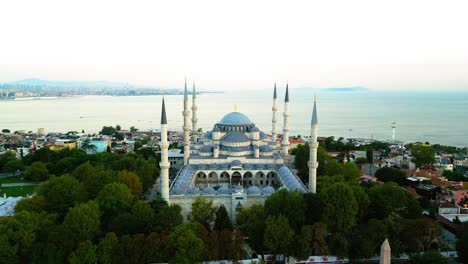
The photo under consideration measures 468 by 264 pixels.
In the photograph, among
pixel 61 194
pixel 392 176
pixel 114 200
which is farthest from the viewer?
pixel 392 176

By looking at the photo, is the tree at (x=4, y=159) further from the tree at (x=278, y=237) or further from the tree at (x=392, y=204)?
the tree at (x=392, y=204)

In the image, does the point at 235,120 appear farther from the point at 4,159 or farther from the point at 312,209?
the point at 4,159

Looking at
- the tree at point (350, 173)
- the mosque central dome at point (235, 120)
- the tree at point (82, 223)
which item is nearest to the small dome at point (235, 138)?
the mosque central dome at point (235, 120)

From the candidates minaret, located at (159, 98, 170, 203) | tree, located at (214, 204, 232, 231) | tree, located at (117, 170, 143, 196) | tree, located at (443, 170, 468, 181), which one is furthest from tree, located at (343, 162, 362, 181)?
tree, located at (117, 170, 143, 196)

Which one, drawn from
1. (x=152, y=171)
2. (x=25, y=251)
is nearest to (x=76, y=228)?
(x=25, y=251)

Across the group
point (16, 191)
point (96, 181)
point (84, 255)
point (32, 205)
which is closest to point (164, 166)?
point (96, 181)

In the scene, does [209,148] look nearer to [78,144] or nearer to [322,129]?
[78,144]
